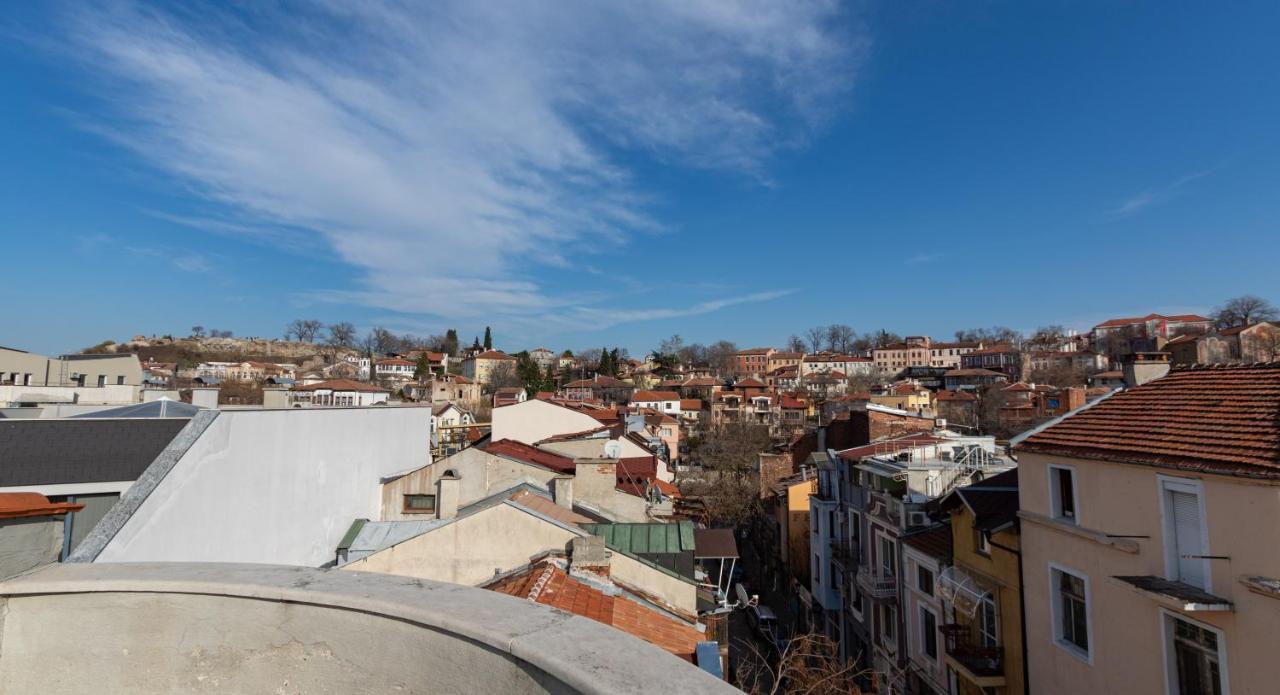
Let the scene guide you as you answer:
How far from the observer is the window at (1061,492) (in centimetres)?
997

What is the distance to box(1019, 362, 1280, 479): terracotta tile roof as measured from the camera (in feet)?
23.9

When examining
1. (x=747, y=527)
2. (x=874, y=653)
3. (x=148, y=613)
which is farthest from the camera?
(x=747, y=527)

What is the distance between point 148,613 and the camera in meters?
2.73

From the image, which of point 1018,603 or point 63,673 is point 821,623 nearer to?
point 1018,603

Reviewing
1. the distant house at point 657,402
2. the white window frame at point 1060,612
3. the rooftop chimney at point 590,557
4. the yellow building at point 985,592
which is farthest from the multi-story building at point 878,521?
the distant house at point 657,402

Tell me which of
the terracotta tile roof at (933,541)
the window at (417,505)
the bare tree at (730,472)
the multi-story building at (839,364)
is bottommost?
the bare tree at (730,472)

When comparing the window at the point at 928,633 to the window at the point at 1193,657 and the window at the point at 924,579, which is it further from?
the window at the point at 1193,657

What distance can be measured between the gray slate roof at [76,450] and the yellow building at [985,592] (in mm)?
14227

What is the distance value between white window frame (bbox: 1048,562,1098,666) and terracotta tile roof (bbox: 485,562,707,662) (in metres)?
5.76

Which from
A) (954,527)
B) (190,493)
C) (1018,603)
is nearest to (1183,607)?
(1018,603)

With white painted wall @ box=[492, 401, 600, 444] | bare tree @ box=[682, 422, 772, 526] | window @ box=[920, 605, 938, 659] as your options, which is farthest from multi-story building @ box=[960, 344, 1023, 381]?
window @ box=[920, 605, 938, 659]

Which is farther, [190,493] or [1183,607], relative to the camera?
[190,493]

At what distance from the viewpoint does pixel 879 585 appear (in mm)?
17594

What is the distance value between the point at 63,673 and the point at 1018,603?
1316 centimetres
